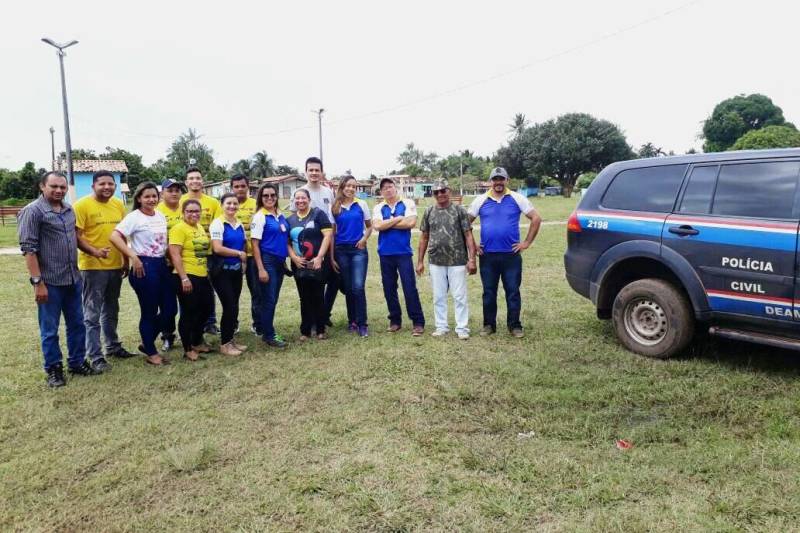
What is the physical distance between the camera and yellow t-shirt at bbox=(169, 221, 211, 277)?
514 centimetres

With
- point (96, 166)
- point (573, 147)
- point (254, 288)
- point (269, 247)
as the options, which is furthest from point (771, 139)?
point (96, 166)

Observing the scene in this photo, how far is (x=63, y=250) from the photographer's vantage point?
4.70 m

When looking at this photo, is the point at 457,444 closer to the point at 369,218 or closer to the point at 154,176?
the point at 369,218

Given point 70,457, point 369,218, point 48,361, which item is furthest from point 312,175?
point 70,457

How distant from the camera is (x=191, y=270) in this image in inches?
206

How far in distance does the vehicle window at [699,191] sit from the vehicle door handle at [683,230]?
174 millimetres

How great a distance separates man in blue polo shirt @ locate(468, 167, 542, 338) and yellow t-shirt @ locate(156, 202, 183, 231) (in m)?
2.97

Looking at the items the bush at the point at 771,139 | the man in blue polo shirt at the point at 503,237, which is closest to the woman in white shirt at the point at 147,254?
the man in blue polo shirt at the point at 503,237

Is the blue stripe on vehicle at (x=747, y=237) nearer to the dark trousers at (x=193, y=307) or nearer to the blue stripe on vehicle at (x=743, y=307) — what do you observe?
the blue stripe on vehicle at (x=743, y=307)

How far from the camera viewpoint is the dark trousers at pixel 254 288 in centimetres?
587

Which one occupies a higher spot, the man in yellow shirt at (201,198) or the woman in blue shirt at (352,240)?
the man in yellow shirt at (201,198)

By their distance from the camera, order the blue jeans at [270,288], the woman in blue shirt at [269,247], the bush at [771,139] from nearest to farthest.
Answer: the woman in blue shirt at [269,247]
the blue jeans at [270,288]
the bush at [771,139]

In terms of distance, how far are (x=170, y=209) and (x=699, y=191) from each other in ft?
16.2

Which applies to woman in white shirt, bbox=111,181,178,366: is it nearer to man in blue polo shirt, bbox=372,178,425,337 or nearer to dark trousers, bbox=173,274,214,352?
dark trousers, bbox=173,274,214,352
